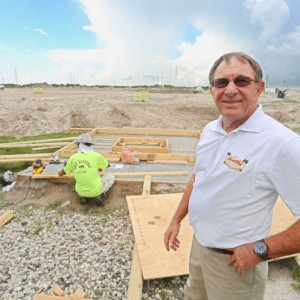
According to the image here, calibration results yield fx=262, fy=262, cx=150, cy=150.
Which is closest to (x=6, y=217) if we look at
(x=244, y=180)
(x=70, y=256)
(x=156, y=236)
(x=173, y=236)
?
(x=70, y=256)

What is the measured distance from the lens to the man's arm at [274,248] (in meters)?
1.50

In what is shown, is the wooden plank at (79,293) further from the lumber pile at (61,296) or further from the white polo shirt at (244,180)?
the white polo shirt at (244,180)

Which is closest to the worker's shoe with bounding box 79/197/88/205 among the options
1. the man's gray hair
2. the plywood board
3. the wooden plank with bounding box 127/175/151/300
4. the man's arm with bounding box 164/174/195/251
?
the plywood board

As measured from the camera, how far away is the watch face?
1586 millimetres

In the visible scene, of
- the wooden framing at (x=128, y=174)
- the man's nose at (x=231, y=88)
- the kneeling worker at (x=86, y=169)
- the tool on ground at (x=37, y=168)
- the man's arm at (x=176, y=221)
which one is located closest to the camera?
the man's nose at (x=231, y=88)

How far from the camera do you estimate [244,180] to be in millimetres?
1627

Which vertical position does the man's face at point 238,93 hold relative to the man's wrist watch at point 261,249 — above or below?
above

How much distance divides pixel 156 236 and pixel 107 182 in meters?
2.40

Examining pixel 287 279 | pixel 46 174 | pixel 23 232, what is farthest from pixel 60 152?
pixel 287 279

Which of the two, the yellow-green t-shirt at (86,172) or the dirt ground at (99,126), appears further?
the yellow-green t-shirt at (86,172)

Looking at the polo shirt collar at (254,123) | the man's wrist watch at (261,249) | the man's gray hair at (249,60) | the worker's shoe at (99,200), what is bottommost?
the worker's shoe at (99,200)

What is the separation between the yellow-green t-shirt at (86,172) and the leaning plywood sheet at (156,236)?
97 cm

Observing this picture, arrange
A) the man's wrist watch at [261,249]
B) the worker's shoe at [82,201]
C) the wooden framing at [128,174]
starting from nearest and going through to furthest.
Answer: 1. the man's wrist watch at [261,249]
2. the worker's shoe at [82,201]
3. the wooden framing at [128,174]

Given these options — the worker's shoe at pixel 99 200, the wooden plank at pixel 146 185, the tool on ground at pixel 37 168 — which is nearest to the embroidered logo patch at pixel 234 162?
the wooden plank at pixel 146 185
